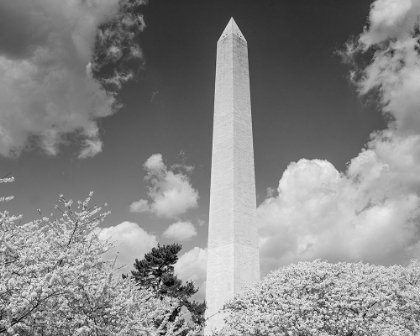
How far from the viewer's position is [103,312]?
763 cm

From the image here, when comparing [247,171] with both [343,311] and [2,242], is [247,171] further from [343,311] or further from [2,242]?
[2,242]

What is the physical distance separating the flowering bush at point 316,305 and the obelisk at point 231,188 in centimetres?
298

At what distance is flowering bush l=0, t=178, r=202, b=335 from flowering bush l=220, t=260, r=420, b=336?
8.47 metres

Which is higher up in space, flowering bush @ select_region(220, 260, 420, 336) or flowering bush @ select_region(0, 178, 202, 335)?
flowering bush @ select_region(220, 260, 420, 336)

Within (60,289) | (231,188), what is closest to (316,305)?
(231,188)

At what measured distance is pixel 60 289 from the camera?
6711 mm

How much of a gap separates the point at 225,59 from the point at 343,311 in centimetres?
2014

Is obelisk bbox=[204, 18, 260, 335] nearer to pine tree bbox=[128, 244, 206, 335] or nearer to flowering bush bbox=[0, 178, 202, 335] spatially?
pine tree bbox=[128, 244, 206, 335]

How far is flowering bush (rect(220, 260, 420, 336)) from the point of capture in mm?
15023

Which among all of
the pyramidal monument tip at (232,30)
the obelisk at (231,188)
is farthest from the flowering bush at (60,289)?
the pyramidal monument tip at (232,30)

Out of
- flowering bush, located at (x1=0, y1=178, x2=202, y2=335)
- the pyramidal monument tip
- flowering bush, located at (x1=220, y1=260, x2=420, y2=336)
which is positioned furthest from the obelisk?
flowering bush, located at (x1=0, y1=178, x2=202, y2=335)

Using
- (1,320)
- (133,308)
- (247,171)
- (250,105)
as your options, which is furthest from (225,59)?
(1,320)

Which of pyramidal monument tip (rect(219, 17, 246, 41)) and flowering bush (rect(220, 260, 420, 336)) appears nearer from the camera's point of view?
flowering bush (rect(220, 260, 420, 336))

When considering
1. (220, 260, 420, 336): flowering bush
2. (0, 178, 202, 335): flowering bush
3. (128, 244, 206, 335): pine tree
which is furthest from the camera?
(128, 244, 206, 335): pine tree
